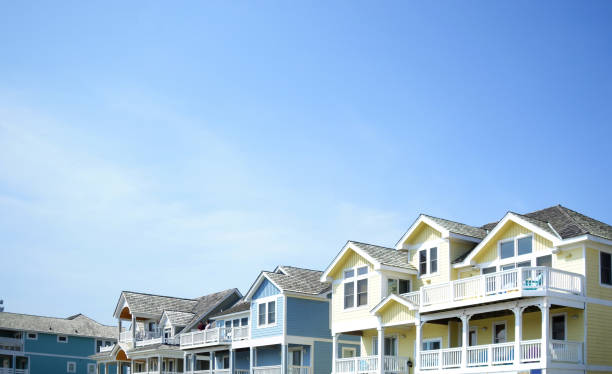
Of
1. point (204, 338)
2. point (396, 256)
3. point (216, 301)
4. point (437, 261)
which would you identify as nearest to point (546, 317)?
point (437, 261)

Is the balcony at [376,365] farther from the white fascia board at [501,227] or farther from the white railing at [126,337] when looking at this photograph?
the white railing at [126,337]

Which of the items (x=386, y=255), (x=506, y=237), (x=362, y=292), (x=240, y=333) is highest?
(x=506, y=237)

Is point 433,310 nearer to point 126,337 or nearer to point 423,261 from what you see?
point 423,261

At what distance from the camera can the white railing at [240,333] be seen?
48.6 m

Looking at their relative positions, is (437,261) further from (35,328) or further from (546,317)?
(35,328)

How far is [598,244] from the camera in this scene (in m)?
31.9

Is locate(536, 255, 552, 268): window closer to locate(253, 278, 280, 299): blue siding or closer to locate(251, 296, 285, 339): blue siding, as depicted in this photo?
locate(251, 296, 285, 339): blue siding

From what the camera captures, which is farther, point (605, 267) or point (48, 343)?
point (48, 343)

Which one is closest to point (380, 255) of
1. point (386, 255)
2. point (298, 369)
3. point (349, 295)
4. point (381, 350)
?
point (386, 255)

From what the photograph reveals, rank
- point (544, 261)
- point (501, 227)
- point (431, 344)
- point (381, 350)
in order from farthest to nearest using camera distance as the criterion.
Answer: point (431, 344) → point (381, 350) → point (501, 227) → point (544, 261)

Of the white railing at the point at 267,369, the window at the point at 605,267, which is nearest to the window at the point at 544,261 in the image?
the window at the point at 605,267

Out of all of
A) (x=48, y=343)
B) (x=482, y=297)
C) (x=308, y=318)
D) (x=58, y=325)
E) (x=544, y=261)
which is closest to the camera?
(x=482, y=297)

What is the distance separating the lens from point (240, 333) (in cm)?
4916

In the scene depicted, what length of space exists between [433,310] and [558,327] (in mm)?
5204
